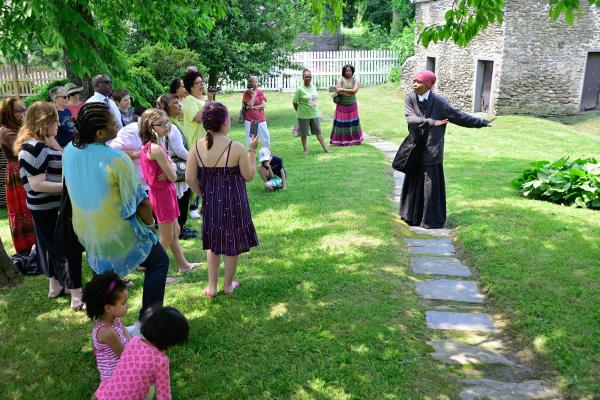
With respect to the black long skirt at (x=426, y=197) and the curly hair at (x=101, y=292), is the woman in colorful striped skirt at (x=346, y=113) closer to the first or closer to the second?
the black long skirt at (x=426, y=197)

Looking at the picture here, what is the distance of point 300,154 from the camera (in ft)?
38.5

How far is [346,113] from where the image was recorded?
39.8 feet

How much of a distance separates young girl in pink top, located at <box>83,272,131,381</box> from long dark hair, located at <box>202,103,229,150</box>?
1441mm

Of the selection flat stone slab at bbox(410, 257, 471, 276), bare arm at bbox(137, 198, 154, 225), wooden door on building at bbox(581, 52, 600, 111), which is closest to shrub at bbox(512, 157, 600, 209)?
flat stone slab at bbox(410, 257, 471, 276)

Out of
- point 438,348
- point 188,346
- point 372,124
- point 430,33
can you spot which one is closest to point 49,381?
point 188,346

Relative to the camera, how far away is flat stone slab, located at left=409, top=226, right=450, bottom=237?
6.73 meters

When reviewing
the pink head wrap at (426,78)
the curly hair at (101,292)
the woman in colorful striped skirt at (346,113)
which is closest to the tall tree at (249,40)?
the woman in colorful striped skirt at (346,113)

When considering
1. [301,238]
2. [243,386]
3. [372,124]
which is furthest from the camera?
[372,124]

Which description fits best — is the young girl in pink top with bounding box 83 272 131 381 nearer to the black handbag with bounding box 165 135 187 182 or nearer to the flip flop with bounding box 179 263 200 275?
the flip flop with bounding box 179 263 200 275

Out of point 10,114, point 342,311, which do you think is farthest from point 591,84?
point 10,114

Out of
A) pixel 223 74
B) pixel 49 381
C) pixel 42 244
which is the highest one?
pixel 223 74

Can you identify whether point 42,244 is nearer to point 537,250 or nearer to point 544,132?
point 537,250

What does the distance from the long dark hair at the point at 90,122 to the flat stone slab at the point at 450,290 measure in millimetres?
3222

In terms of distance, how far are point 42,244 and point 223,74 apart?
13.5 metres
